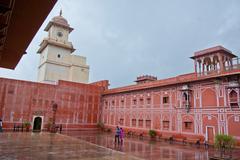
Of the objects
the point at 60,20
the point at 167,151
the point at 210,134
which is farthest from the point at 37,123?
Result: the point at 210,134

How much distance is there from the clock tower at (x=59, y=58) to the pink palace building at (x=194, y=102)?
45.6ft

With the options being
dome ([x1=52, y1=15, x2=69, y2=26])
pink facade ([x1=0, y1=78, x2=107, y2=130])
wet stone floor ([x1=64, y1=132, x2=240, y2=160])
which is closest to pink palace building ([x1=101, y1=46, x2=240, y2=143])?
wet stone floor ([x1=64, y1=132, x2=240, y2=160])

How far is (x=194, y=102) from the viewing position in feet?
Result: 59.0

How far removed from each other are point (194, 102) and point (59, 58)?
25.6 metres

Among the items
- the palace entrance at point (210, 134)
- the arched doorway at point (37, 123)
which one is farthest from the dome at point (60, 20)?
Result: the palace entrance at point (210, 134)

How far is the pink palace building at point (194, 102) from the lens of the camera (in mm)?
15365

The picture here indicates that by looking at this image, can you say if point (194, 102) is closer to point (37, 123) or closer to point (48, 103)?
point (48, 103)

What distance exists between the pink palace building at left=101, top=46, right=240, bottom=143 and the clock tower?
13.9m

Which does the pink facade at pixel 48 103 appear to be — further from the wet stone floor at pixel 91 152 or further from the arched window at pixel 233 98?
the arched window at pixel 233 98

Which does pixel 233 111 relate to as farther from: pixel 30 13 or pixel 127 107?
pixel 30 13

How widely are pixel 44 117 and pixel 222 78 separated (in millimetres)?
22434

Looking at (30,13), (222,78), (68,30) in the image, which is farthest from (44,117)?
(30,13)

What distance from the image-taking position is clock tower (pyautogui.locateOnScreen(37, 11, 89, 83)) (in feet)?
110

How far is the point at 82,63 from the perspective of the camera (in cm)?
3753
